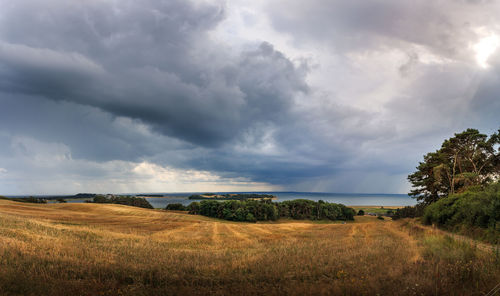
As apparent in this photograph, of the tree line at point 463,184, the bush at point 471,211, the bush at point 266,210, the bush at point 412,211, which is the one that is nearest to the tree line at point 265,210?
the bush at point 266,210

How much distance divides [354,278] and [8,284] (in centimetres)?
978

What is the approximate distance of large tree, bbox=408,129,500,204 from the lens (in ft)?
99.8

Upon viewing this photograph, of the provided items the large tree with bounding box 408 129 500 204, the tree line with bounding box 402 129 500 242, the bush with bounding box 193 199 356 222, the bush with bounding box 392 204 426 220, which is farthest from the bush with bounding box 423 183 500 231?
the bush with bounding box 193 199 356 222

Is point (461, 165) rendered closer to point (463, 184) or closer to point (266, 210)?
point (463, 184)

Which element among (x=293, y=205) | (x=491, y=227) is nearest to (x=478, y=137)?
(x=491, y=227)

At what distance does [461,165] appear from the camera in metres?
34.8

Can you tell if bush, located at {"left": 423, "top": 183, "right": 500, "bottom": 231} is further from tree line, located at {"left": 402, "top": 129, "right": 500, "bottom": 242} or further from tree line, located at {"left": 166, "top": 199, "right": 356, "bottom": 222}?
tree line, located at {"left": 166, "top": 199, "right": 356, "bottom": 222}

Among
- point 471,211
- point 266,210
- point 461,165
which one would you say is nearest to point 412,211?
point 461,165

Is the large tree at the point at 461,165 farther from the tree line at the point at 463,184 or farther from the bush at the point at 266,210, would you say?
the bush at the point at 266,210

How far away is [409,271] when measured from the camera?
7984 mm

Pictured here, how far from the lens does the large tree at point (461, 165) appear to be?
30.4 metres

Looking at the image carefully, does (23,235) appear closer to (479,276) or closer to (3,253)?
(3,253)

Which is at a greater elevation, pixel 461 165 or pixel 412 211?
pixel 461 165

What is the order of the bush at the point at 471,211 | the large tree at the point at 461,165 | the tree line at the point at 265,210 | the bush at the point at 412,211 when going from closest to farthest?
the bush at the point at 471,211 < the large tree at the point at 461,165 < the bush at the point at 412,211 < the tree line at the point at 265,210
